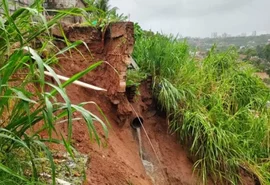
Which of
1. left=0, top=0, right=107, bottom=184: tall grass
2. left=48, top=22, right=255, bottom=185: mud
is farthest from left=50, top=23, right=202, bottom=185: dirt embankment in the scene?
left=0, top=0, right=107, bottom=184: tall grass

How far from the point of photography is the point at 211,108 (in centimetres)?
451

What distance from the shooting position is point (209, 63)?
17.7 feet

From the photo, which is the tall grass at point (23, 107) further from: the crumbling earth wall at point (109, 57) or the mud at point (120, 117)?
the crumbling earth wall at point (109, 57)

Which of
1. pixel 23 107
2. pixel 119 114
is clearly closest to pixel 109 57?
pixel 119 114

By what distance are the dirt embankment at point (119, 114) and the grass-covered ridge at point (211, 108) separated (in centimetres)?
20

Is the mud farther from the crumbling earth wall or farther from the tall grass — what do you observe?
the tall grass

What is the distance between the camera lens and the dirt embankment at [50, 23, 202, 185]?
3258 mm

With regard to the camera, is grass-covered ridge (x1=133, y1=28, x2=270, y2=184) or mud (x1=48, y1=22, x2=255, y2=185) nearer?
mud (x1=48, y1=22, x2=255, y2=185)

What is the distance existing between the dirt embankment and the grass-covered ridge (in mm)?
200

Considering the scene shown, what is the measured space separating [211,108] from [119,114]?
1196mm

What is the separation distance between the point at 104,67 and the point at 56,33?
571 mm

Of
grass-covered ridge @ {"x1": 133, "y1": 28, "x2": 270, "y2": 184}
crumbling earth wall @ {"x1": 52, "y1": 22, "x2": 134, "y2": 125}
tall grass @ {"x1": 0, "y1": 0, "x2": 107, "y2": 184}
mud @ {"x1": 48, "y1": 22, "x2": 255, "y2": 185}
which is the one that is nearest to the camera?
tall grass @ {"x1": 0, "y1": 0, "x2": 107, "y2": 184}

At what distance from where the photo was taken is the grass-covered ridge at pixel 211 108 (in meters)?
4.08

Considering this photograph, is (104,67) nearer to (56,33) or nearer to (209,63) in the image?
(56,33)
